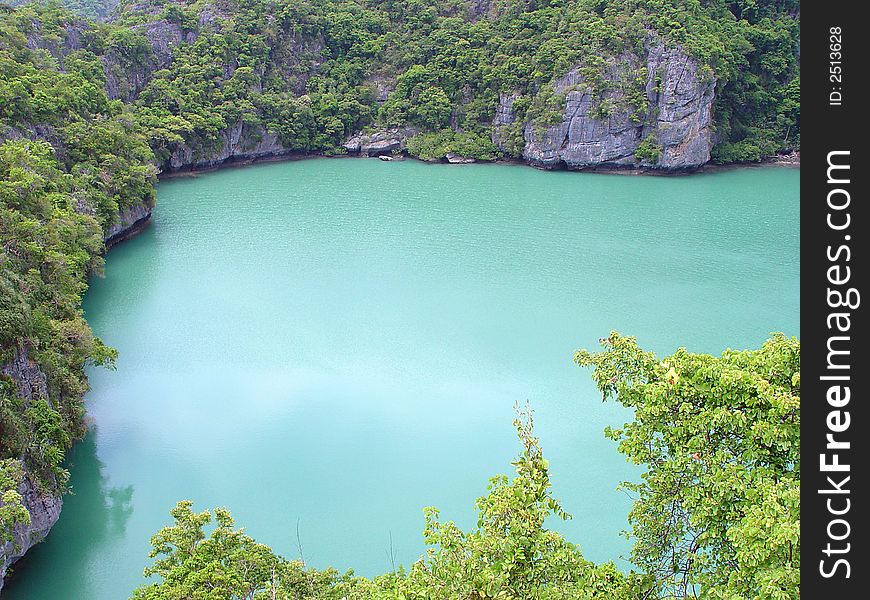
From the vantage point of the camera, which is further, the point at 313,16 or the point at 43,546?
the point at 313,16

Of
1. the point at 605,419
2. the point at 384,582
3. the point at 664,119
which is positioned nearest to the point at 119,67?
the point at 664,119

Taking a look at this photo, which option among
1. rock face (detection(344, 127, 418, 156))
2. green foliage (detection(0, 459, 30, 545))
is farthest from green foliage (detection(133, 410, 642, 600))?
rock face (detection(344, 127, 418, 156))

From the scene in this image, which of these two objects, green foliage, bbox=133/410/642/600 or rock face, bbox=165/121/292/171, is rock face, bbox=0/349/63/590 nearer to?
green foliage, bbox=133/410/642/600

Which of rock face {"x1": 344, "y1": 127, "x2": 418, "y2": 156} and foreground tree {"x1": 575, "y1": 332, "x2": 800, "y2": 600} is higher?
rock face {"x1": 344, "y1": 127, "x2": 418, "y2": 156}

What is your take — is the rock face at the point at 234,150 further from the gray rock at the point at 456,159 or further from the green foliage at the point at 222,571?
the green foliage at the point at 222,571

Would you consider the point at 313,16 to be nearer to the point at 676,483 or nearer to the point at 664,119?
the point at 664,119

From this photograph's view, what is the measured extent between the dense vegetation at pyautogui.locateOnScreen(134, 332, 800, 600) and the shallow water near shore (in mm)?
3531

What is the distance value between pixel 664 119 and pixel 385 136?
1052cm

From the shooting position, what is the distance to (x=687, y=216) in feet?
65.7

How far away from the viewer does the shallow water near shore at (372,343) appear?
8.11 m

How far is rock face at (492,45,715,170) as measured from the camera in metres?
25.2
